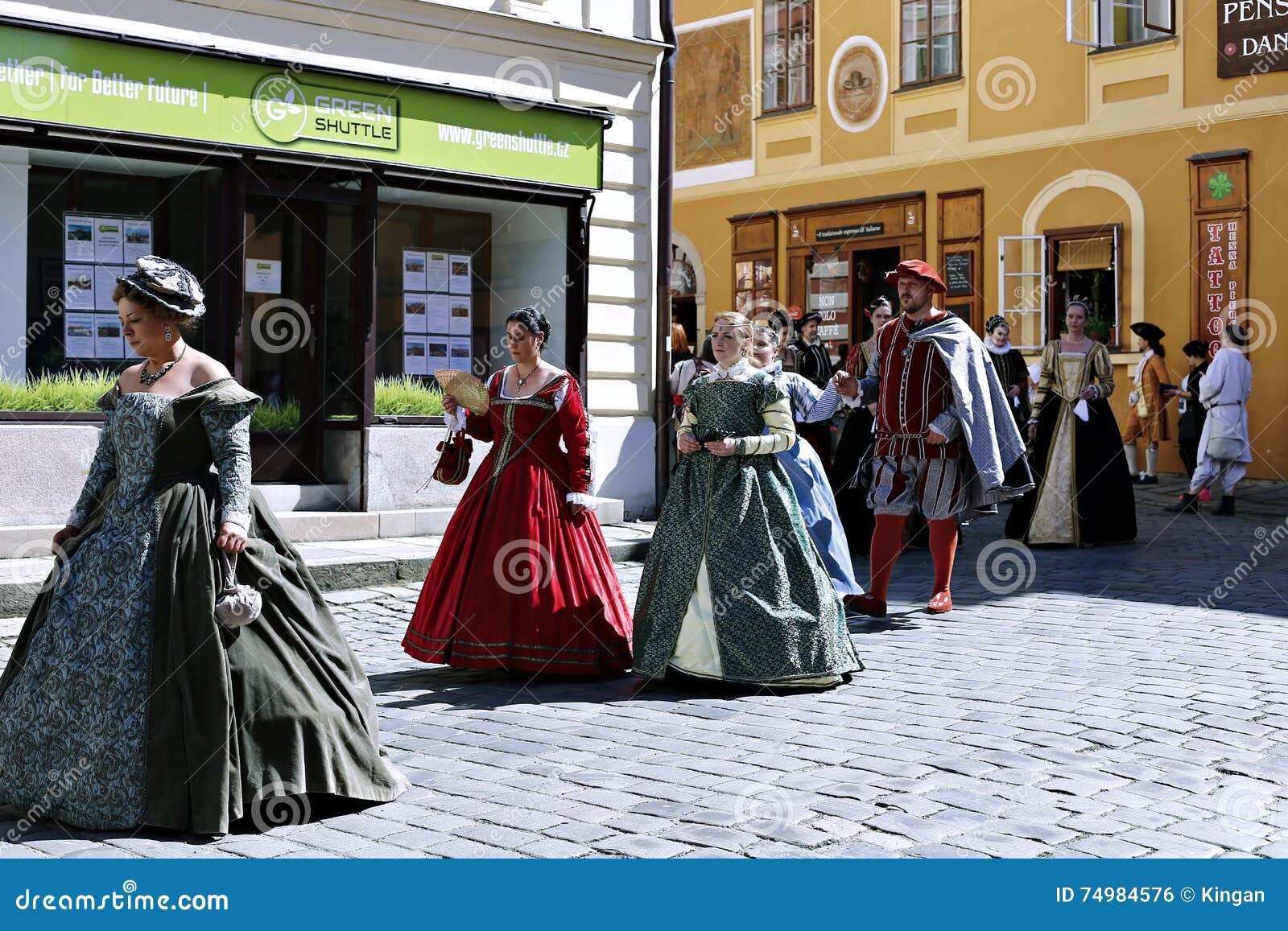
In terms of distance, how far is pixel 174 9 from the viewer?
36.5 feet

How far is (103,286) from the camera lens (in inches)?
436

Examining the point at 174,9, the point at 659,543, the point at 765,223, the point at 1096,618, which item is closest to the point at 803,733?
the point at 659,543

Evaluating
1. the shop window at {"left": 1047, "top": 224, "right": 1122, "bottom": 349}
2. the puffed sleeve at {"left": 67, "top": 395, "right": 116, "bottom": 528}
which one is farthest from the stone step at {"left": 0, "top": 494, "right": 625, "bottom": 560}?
the shop window at {"left": 1047, "top": 224, "right": 1122, "bottom": 349}

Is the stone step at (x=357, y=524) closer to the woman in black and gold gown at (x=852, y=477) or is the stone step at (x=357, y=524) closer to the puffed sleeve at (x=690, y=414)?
the woman in black and gold gown at (x=852, y=477)

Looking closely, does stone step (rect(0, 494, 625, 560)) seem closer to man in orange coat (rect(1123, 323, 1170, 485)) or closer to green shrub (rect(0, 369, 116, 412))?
green shrub (rect(0, 369, 116, 412))

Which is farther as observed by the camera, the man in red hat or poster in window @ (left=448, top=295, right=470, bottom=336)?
poster in window @ (left=448, top=295, right=470, bottom=336)

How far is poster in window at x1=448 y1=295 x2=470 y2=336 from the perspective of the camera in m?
13.3

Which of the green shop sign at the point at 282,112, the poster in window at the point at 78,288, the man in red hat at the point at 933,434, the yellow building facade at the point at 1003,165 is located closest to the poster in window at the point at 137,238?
the poster in window at the point at 78,288

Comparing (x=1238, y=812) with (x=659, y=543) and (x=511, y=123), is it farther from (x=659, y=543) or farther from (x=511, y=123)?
(x=511, y=123)

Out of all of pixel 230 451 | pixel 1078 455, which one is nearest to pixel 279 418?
pixel 1078 455

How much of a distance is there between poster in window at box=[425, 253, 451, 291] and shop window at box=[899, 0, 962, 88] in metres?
11.5

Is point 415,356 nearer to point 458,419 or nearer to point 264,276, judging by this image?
point 264,276

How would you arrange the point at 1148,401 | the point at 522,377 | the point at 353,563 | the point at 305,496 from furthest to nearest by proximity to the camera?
the point at 1148,401 → the point at 305,496 → the point at 353,563 → the point at 522,377

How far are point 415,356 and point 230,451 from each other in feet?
27.3
